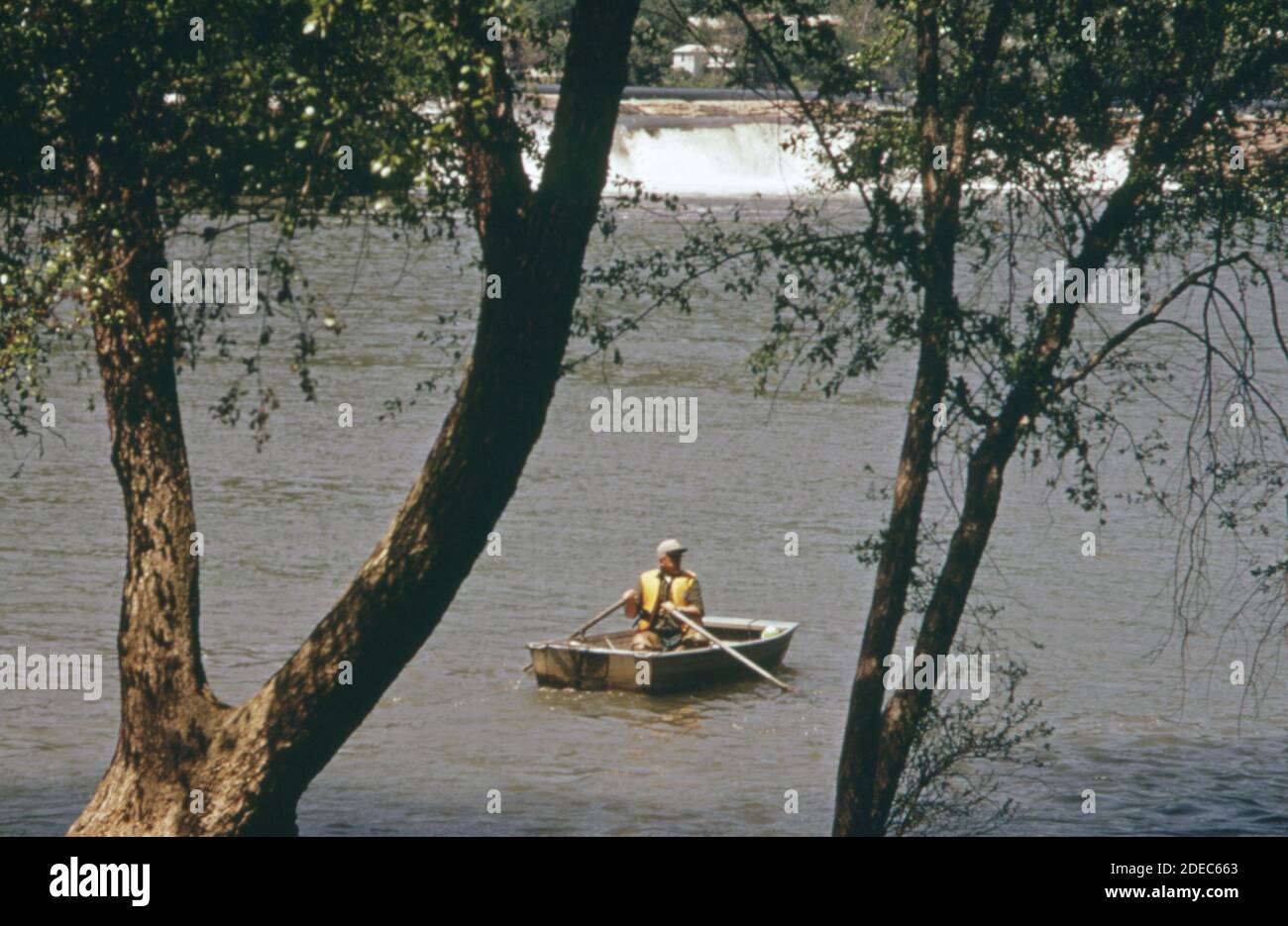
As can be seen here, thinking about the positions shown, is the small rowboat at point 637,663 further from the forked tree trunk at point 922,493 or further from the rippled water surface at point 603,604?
the forked tree trunk at point 922,493

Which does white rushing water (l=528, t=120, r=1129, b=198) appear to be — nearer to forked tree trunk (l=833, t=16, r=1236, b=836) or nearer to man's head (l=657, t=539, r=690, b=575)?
man's head (l=657, t=539, r=690, b=575)

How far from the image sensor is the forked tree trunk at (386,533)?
9.16 m

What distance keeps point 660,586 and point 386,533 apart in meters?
12.7

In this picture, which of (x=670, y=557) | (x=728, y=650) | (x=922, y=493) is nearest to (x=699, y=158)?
(x=728, y=650)

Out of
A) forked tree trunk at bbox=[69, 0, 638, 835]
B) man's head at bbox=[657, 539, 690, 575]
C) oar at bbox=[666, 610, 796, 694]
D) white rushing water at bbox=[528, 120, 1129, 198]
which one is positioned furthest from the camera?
white rushing water at bbox=[528, 120, 1129, 198]

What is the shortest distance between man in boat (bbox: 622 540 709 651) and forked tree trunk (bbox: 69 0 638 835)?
11.2 metres

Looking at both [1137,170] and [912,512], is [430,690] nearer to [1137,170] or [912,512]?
[912,512]

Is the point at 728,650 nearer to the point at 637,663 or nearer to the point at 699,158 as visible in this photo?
the point at 637,663

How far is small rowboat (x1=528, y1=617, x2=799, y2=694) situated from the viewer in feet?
72.8

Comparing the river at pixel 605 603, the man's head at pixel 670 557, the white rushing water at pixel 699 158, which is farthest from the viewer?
the white rushing water at pixel 699 158

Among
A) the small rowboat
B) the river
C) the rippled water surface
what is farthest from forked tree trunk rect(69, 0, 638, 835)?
the small rowboat

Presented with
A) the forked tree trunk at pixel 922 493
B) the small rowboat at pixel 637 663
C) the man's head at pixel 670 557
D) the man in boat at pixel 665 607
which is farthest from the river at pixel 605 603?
the forked tree trunk at pixel 922 493

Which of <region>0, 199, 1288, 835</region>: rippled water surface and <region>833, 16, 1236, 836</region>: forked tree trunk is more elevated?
<region>833, 16, 1236, 836</region>: forked tree trunk

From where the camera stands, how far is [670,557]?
21.7 metres
